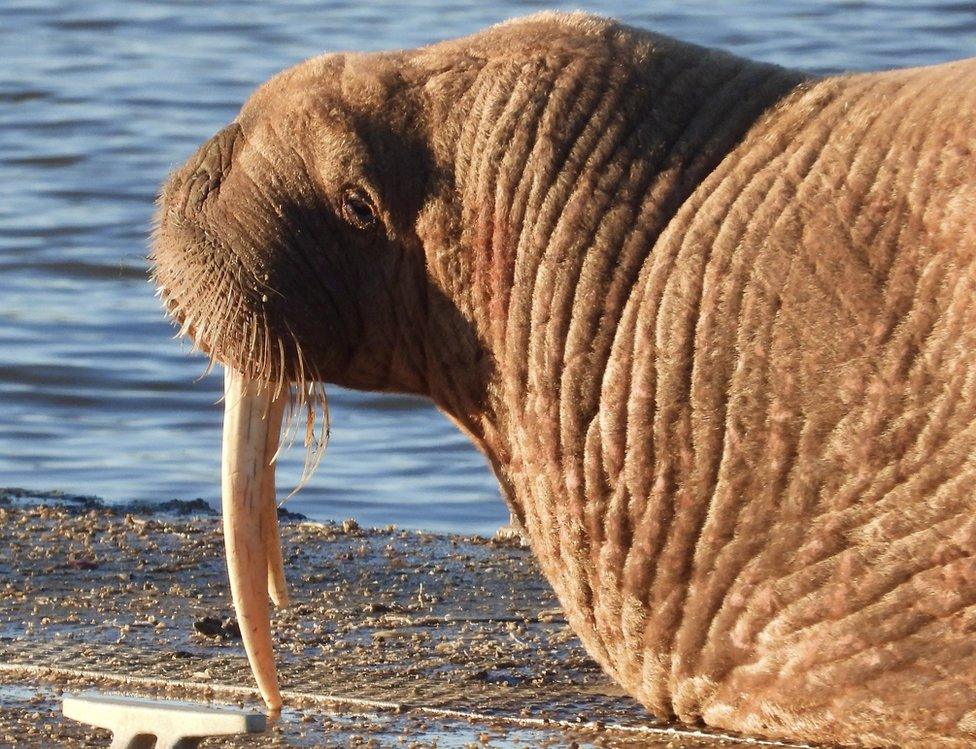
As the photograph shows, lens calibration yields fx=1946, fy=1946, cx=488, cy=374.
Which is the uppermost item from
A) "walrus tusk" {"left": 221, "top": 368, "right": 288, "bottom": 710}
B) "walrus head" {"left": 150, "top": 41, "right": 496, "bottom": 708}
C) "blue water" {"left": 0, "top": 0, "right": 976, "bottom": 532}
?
"walrus head" {"left": 150, "top": 41, "right": 496, "bottom": 708}

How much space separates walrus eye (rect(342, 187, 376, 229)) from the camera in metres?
4.28

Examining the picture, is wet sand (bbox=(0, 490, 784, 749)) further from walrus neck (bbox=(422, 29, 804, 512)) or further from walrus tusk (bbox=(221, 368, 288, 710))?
walrus neck (bbox=(422, 29, 804, 512))

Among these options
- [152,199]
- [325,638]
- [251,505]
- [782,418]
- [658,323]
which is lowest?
[152,199]

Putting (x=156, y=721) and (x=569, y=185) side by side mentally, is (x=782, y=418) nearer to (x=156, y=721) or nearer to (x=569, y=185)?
(x=569, y=185)

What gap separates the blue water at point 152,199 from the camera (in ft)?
29.3

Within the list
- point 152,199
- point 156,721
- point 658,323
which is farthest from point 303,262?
point 152,199

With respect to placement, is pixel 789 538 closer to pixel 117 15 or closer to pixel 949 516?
pixel 949 516

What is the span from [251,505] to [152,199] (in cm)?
945

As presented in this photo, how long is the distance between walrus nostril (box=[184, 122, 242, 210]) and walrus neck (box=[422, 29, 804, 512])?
1.82 ft

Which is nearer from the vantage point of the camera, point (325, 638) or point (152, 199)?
point (325, 638)

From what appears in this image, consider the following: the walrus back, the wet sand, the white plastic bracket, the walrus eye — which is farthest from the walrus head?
the white plastic bracket

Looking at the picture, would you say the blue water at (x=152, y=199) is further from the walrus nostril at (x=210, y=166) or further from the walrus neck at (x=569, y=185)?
the walrus neck at (x=569, y=185)

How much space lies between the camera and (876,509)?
377cm

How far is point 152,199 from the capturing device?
13.5 metres
